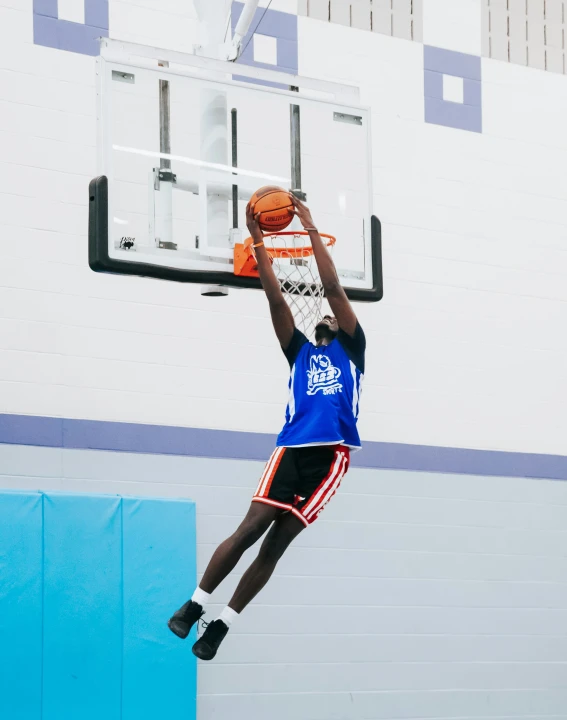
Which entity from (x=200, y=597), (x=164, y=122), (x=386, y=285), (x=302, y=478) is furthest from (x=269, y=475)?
(x=386, y=285)

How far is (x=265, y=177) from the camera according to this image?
7.41 metres

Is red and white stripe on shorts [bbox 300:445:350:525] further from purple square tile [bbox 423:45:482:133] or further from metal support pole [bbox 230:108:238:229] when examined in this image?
purple square tile [bbox 423:45:482:133]

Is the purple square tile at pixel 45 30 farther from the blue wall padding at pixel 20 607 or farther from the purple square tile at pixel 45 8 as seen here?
the blue wall padding at pixel 20 607

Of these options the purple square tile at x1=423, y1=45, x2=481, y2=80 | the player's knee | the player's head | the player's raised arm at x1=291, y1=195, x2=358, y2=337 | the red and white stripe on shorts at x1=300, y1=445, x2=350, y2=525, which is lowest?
the player's knee

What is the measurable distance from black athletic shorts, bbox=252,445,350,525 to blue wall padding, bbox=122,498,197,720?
2664 mm

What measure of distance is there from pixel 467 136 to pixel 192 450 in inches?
164

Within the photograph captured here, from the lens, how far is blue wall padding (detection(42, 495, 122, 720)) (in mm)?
8148

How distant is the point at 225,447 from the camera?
32.6 feet

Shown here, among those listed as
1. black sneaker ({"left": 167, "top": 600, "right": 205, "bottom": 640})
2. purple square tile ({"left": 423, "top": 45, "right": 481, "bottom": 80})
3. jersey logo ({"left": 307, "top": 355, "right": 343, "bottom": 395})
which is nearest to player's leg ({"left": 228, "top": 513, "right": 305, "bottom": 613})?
black sneaker ({"left": 167, "top": 600, "right": 205, "bottom": 640})

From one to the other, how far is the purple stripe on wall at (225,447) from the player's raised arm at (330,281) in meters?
3.70

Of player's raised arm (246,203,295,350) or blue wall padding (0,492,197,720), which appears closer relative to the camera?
player's raised arm (246,203,295,350)

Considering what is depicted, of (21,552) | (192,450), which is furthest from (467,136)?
(21,552)

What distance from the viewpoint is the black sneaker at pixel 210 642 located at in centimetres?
589

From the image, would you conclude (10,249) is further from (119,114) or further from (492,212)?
(492,212)
